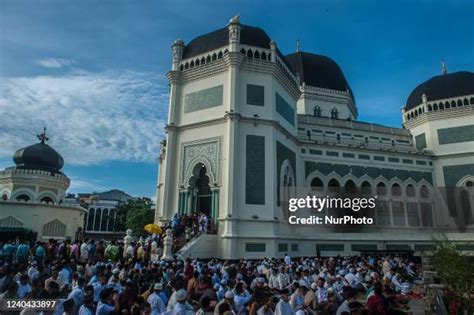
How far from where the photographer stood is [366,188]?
25.7 m

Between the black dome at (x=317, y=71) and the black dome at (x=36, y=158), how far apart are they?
23.4 meters

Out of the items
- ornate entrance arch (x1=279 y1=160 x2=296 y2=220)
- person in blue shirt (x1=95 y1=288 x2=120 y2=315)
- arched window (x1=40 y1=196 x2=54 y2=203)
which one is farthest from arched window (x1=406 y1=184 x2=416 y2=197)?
arched window (x1=40 y1=196 x2=54 y2=203)

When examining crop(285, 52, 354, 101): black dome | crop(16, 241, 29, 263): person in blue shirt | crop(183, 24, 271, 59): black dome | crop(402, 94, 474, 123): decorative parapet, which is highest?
crop(285, 52, 354, 101): black dome

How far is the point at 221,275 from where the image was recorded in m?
10.9

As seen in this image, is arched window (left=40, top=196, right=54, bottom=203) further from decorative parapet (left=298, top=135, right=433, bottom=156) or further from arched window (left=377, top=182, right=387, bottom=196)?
arched window (left=377, top=182, right=387, bottom=196)

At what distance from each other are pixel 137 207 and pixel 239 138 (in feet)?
77.8

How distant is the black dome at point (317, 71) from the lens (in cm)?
3186

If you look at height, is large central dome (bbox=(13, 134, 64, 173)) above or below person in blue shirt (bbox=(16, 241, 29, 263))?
above

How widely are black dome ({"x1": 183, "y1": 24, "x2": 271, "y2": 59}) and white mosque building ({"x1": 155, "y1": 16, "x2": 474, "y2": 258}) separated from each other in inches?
3.4

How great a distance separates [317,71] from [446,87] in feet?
35.0

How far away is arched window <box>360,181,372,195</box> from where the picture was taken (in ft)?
83.7

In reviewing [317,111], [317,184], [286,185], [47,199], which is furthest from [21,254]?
[317,111]

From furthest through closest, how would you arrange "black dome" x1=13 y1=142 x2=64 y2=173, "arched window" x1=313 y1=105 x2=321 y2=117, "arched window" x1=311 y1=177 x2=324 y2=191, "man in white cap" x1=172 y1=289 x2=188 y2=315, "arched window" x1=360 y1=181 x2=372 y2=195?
1. "arched window" x1=313 y1=105 x2=321 y2=117
2. "black dome" x1=13 y1=142 x2=64 y2=173
3. "arched window" x1=360 y1=181 x2=372 y2=195
4. "arched window" x1=311 y1=177 x2=324 y2=191
5. "man in white cap" x1=172 y1=289 x2=188 y2=315

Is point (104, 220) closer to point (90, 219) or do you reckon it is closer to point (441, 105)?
point (90, 219)
